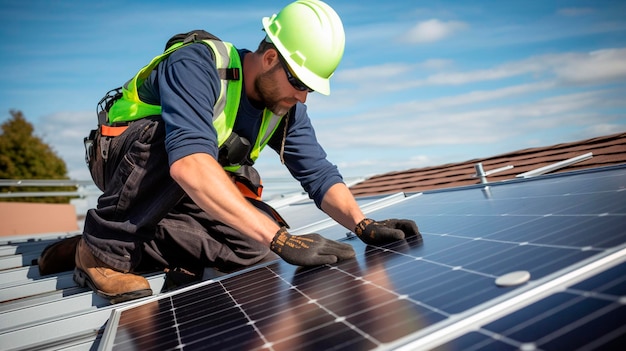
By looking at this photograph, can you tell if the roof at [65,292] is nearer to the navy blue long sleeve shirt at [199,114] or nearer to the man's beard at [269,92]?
the navy blue long sleeve shirt at [199,114]

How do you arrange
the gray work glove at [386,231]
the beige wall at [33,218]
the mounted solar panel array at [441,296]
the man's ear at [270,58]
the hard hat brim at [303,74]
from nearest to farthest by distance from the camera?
the mounted solar panel array at [441,296], the gray work glove at [386,231], the hard hat brim at [303,74], the man's ear at [270,58], the beige wall at [33,218]

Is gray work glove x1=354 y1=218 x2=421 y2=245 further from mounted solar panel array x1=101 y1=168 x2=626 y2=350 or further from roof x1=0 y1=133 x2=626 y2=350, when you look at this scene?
roof x1=0 y1=133 x2=626 y2=350

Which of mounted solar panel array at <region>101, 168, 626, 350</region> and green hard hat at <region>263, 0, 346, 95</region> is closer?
mounted solar panel array at <region>101, 168, 626, 350</region>

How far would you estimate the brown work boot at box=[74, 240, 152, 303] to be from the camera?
3129 millimetres

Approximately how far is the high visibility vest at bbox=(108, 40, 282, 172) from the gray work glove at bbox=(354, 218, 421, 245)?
1.31 metres

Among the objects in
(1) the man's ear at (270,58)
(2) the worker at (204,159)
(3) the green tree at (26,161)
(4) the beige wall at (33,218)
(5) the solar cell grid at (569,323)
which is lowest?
(4) the beige wall at (33,218)

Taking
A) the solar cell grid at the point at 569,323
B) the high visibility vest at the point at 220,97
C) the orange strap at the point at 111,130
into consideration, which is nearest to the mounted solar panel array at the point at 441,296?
the solar cell grid at the point at 569,323

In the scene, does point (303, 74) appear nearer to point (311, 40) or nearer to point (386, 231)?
point (311, 40)

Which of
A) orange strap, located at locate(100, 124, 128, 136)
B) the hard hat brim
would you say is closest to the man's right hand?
the hard hat brim

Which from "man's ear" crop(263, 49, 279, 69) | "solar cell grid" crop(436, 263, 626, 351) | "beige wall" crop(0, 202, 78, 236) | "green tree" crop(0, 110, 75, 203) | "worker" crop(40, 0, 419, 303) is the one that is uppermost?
"green tree" crop(0, 110, 75, 203)

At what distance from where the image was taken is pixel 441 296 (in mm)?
1656

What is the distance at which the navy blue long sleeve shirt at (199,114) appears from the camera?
2906 mm

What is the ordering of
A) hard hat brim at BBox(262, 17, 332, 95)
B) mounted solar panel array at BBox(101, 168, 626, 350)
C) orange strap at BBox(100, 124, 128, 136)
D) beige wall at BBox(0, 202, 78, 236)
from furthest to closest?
beige wall at BBox(0, 202, 78, 236) → orange strap at BBox(100, 124, 128, 136) → hard hat brim at BBox(262, 17, 332, 95) → mounted solar panel array at BBox(101, 168, 626, 350)

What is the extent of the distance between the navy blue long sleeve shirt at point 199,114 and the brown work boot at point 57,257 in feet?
6.19
